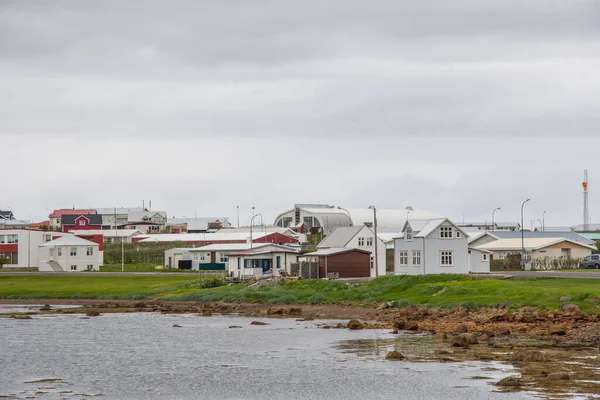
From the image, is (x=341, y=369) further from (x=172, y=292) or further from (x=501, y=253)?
(x=501, y=253)

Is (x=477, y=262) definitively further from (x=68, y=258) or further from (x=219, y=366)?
(x=68, y=258)

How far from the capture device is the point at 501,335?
47.7 m

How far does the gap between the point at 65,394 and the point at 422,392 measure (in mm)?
13177

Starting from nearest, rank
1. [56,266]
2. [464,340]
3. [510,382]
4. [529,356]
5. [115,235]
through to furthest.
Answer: [510,382], [529,356], [464,340], [56,266], [115,235]

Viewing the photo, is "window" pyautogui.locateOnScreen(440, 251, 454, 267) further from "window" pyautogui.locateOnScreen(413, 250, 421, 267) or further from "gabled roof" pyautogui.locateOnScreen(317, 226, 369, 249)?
"gabled roof" pyautogui.locateOnScreen(317, 226, 369, 249)

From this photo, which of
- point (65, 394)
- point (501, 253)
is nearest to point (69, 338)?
point (65, 394)

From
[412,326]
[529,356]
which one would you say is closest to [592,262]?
[412,326]

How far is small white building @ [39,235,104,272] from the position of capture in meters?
134

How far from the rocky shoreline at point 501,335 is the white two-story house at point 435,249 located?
20.8 meters

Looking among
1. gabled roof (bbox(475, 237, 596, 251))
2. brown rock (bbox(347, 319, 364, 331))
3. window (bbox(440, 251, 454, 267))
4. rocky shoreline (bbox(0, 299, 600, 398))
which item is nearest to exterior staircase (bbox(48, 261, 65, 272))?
gabled roof (bbox(475, 237, 596, 251))

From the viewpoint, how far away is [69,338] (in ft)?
178

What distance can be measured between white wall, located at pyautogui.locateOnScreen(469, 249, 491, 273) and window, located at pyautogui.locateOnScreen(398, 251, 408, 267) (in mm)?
9862

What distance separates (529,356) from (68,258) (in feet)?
346

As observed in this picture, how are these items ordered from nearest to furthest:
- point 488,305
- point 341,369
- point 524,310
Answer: point 341,369
point 524,310
point 488,305
